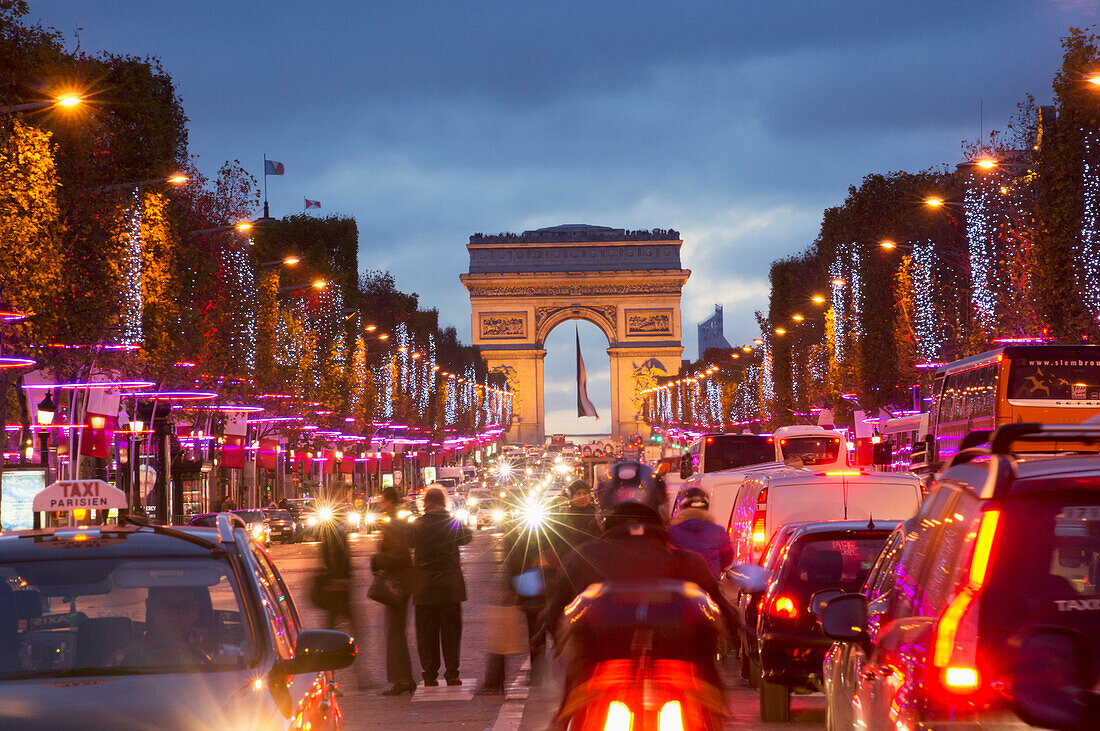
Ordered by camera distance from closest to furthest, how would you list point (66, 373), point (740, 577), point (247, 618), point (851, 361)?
point (247, 618), point (740, 577), point (66, 373), point (851, 361)

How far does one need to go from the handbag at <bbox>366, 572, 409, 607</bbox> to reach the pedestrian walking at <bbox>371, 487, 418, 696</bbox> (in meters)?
0.01

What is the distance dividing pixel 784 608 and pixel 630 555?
3.93 metres

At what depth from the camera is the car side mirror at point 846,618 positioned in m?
5.62

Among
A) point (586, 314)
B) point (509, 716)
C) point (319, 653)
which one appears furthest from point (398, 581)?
point (586, 314)

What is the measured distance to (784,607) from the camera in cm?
1042

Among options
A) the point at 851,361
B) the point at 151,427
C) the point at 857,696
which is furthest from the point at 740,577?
the point at 851,361

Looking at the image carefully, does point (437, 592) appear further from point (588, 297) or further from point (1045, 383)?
point (588, 297)

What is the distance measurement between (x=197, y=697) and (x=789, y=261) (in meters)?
83.8

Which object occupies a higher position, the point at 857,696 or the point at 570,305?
the point at 570,305

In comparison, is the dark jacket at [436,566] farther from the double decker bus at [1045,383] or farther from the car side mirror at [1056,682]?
the double decker bus at [1045,383]

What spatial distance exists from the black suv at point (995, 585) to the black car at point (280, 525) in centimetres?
4532

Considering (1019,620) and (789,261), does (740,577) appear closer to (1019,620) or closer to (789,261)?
(1019,620)

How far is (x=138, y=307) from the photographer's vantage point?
35312 millimetres

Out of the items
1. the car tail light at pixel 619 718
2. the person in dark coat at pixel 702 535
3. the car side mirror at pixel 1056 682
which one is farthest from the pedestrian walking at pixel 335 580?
the car side mirror at pixel 1056 682
